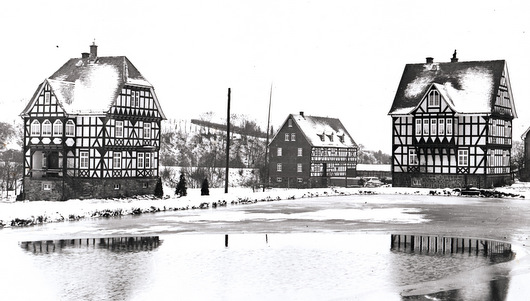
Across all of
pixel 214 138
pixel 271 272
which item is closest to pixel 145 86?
pixel 271 272

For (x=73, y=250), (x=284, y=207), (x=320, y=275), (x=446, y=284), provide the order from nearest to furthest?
1. (x=446, y=284)
2. (x=320, y=275)
3. (x=73, y=250)
4. (x=284, y=207)

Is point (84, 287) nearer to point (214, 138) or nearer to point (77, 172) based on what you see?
point (77, 172)

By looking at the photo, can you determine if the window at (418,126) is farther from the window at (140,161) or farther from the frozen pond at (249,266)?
the frozen pond at (249,266)

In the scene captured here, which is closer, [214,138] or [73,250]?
[73,250]

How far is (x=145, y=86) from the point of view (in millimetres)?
56094

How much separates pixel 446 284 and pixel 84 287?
28.2ft

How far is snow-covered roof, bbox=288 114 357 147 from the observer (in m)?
82.2

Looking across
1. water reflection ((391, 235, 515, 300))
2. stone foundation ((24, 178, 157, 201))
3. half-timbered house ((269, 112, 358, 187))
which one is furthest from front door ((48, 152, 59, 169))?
water reflection ((391, 235, 515, 300))

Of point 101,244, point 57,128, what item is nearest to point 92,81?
point 57,128

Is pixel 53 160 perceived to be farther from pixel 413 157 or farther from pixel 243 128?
pixel 243 128

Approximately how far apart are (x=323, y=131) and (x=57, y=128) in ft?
131

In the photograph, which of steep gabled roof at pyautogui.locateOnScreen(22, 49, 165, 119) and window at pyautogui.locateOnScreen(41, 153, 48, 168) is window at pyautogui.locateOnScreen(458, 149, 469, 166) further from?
window at pyautogui.locateOnScreen(41, 153, 48, 168)

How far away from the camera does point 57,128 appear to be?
53.1 meters

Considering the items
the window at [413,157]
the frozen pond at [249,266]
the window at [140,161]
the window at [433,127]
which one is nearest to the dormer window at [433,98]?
the window at [433,127]
